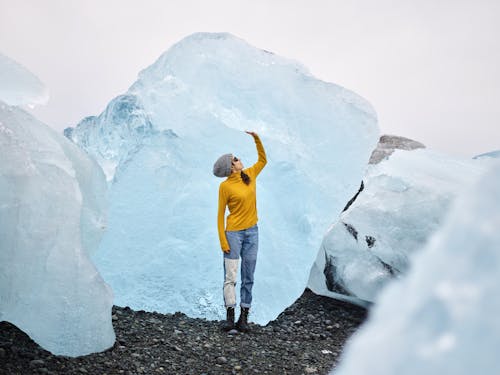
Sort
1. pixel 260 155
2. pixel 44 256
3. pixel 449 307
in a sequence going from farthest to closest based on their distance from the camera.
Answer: pixel 260 155 → pixel 44 256 → pixel 449 307

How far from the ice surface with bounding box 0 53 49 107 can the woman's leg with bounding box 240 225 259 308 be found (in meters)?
2.29

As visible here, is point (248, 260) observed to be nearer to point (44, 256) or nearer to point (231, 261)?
point (231, 261)

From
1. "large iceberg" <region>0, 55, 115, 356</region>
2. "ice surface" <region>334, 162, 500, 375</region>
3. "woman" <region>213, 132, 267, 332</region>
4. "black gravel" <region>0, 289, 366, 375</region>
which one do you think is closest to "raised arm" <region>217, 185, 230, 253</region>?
"woman" <region>213, 132, 267, 332</region>

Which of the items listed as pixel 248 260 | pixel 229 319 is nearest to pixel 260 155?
pixel 248 260

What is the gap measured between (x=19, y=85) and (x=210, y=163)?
2573 mm

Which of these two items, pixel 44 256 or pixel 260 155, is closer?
pixel 44 256

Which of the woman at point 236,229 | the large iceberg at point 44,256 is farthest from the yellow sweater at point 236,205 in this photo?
the large iceberg at point 44,256

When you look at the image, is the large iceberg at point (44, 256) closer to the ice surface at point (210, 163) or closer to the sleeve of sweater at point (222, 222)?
the sleeve of sweater at point (222, 222)

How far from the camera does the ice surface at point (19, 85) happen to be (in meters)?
4.58

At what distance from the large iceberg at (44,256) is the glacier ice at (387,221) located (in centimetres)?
255

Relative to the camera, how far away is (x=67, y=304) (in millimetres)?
3799

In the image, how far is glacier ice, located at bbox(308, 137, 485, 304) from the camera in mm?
5027

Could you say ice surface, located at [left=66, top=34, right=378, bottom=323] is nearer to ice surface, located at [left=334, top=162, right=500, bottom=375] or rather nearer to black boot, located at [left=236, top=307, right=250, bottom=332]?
black boot, located at [left=236, top=307, right=250, bottom=332]

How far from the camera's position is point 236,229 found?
16.1 feet
